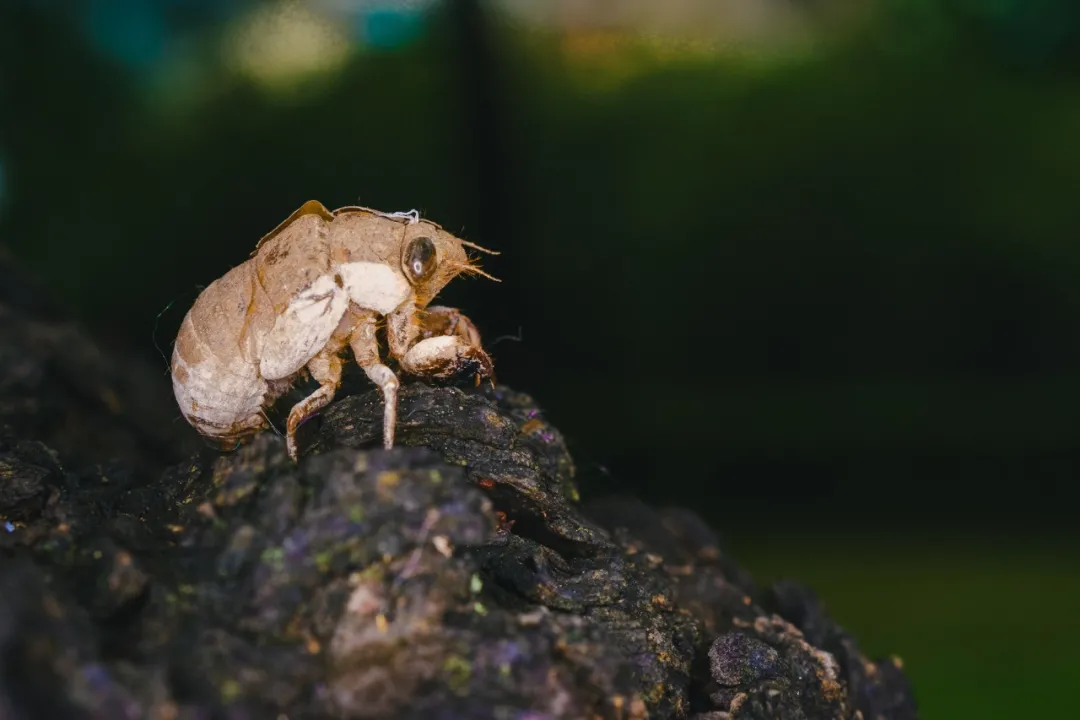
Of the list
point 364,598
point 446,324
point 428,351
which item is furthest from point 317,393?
point 364,598

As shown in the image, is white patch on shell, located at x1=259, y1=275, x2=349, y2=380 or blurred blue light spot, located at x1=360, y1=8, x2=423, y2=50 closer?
white patch on shell, located at x1=259, y1=275, x2=349, y2=380

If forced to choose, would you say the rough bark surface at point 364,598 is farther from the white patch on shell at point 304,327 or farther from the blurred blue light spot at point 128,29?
the blurred blue light spot at point 128,29

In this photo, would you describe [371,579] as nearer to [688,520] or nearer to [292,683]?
[292,683]

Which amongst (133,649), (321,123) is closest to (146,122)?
(321,123)

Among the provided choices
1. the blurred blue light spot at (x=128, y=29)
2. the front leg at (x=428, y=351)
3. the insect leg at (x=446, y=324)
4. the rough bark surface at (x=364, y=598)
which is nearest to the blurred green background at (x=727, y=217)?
the blurred blue light spot at (x=128, y=29)

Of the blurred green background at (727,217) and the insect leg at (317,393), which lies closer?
the insect leg at (317,393)

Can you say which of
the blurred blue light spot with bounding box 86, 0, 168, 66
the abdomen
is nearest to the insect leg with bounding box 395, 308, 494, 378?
the abdomen

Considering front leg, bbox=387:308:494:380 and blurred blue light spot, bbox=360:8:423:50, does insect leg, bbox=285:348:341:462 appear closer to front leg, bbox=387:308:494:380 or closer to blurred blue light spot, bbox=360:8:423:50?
front leg, bbox=387:308:494:380
